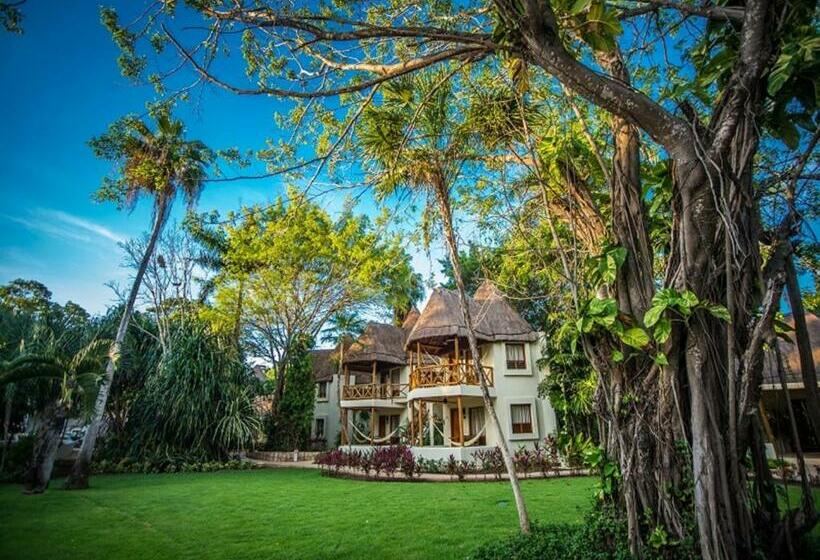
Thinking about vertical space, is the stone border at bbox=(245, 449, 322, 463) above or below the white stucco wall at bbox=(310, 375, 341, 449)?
below

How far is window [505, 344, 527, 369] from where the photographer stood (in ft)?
55.8

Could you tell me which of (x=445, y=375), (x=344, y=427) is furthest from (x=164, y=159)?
(x=344, y=427)

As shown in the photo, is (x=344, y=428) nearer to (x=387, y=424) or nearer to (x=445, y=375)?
(x=387, y=424)

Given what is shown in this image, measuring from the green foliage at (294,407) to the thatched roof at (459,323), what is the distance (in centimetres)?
591

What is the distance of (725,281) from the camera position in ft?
9.33

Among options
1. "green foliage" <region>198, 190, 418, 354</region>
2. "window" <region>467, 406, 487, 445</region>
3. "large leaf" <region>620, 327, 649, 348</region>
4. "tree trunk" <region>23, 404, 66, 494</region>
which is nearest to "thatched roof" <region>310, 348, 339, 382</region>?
"green foliage" <region>198, 190, 418, 354</region>

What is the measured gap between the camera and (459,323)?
16406 mm

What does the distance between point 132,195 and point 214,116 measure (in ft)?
31.7

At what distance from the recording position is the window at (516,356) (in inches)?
670

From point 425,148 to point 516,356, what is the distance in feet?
43.7

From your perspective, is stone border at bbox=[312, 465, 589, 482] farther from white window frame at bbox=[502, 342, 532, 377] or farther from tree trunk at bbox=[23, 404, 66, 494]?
tree trunk at bbox=[23, 404, 66, 494]

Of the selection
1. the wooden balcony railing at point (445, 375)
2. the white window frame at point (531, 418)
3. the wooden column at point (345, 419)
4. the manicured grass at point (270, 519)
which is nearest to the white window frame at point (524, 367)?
the wooden balcony railing at point (445, 375)

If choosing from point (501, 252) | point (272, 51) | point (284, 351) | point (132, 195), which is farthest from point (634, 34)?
point (284, 351)

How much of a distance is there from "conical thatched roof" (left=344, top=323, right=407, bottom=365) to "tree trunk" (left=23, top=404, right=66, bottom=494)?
457 inches
